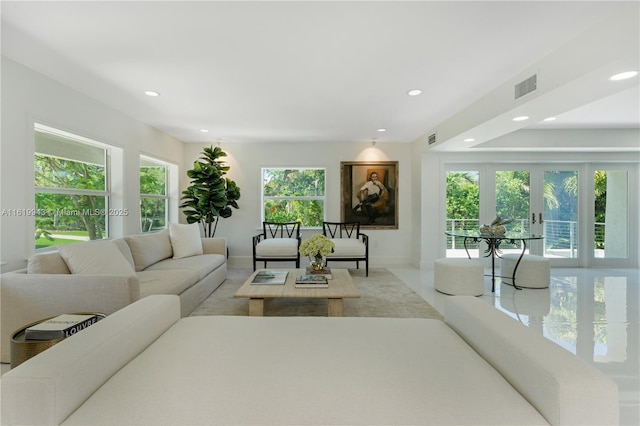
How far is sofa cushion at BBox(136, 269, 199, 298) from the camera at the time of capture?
270 centimetres

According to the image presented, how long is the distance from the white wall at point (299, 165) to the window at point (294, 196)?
0.16m

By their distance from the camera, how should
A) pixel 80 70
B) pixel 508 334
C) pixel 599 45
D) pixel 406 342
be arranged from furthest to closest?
pixel 80 70
pixel 599 45
pixel 406 342
pixel 508 334

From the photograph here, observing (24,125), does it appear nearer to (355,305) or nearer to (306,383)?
(306,383)

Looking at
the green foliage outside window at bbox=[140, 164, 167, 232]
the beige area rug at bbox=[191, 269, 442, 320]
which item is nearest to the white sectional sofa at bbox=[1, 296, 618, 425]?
the beige area rug at bbox=[191, 269, 442, 320]

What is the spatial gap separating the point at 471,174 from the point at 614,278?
270cm

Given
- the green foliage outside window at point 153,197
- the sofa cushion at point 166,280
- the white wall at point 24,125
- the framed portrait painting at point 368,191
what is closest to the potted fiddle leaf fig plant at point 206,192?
the green foliage outside window at point 153,197

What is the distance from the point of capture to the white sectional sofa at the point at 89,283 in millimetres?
2137

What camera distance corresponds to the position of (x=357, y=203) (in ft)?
19.3

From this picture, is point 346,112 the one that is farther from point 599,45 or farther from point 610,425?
point 610,425

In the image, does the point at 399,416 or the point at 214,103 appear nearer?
the point at 399,416

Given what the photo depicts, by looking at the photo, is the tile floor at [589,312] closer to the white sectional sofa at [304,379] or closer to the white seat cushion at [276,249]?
the white sectional sofa at [304,379]

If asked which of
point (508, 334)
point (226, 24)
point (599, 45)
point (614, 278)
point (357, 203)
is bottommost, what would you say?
point (614, 278)

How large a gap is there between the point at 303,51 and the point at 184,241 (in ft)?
9.91

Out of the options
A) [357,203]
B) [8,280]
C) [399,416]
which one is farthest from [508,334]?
[357,203]
